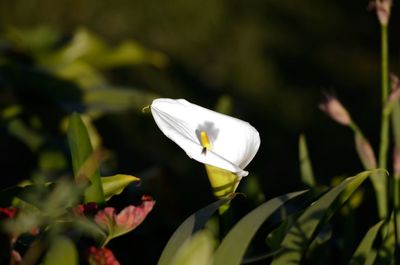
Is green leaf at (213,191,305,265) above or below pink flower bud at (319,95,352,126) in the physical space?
below

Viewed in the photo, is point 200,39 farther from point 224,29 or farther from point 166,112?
point 166,112

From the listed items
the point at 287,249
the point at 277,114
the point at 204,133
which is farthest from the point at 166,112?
the point at 277,114

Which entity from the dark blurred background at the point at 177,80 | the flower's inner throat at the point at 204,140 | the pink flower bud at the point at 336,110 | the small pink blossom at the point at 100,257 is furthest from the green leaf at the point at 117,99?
the small pink blossom at the point at 100,257

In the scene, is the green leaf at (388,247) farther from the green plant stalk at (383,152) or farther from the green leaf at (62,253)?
the green leaf at (62,253)

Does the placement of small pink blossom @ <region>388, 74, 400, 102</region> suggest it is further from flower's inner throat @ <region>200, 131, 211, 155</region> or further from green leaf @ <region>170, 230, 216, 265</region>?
green leaf @ <region>170, 230, 216, 265</region>

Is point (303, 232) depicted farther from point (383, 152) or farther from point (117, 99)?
point (117, 99)

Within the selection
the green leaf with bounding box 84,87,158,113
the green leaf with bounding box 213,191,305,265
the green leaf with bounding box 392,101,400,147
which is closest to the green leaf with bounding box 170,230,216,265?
the green leaf with bounding box 213,191,305,265

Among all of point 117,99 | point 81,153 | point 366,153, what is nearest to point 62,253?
point 81,153
